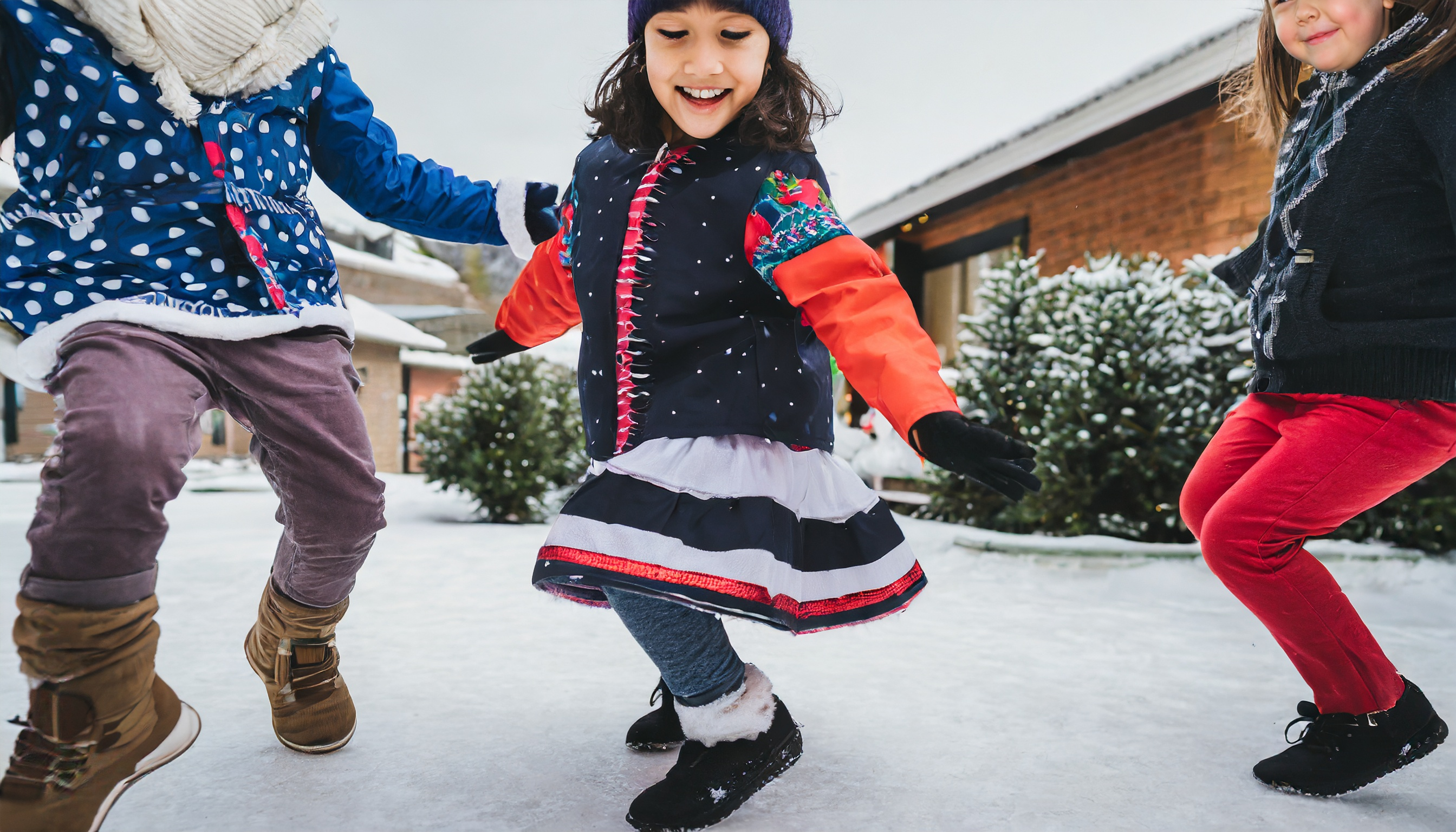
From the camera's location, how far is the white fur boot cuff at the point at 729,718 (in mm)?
1392

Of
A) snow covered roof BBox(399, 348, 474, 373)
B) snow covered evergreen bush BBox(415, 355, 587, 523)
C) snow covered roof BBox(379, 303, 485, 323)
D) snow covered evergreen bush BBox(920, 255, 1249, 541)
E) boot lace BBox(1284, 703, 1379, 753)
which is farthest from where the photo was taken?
snow covered roof BBox(379, 303, 485, 323)

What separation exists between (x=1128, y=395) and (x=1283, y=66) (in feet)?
→ 7.92

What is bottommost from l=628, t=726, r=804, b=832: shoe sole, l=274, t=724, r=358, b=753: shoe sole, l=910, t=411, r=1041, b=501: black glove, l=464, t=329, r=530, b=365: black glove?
l=274, t=724, r=358, b=753: shoe sole

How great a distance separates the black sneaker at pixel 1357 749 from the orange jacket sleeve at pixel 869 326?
98 cm

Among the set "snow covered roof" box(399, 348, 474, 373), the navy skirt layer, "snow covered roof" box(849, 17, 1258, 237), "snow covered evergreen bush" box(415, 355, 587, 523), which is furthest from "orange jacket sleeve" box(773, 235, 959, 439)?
"snow covered roof" box(399, 348, 474, 373)

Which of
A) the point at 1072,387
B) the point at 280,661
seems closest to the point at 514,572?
the point at 280,661

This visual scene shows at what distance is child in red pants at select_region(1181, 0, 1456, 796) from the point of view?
1438 mm

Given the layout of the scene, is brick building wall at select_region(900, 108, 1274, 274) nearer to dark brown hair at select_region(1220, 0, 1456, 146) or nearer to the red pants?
dark brown hair at select_region(1220, 0, 1456, 146)

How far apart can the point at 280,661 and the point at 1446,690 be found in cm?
266

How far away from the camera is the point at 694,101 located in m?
1.42

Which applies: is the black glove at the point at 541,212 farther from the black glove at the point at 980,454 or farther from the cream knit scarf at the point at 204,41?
the black glove at the point at 980,454

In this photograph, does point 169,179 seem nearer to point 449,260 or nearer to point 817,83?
point 817,83

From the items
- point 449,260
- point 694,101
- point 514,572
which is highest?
point 449,260

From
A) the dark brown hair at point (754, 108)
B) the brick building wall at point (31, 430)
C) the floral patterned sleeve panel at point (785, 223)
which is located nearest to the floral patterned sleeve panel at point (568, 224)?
the dark brown hair at point (754, 108)
